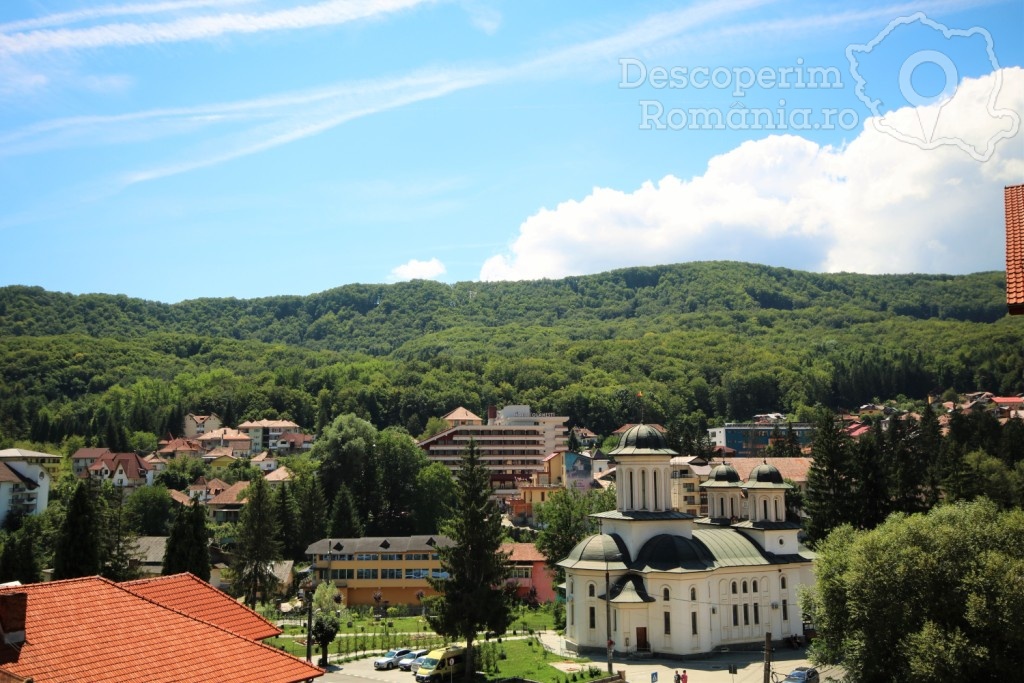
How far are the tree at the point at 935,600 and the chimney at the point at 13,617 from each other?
21408 mm

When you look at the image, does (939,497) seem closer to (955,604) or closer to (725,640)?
(725,640)

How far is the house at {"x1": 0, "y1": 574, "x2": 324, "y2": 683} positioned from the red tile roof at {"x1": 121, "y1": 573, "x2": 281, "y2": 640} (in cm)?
112

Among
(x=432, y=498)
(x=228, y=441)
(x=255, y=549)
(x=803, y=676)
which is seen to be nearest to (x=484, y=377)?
(x=228, y=441)

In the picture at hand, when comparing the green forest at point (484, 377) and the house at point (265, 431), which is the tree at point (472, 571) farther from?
the house at point (265, 431)

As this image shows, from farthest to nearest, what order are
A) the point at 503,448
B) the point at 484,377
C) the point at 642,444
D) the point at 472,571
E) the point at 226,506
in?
the point at 484,377 < the point at 503,448 < the point at 226,506 < the point at 642,444 < the point at 472,571

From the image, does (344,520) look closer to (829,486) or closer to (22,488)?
(22,488)

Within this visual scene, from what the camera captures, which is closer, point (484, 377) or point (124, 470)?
point (124, 470)

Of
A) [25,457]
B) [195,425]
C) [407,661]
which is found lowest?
[407,661]

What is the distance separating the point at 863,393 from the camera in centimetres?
15475

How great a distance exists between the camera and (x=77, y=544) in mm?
38125

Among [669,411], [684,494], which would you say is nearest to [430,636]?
[684,494]

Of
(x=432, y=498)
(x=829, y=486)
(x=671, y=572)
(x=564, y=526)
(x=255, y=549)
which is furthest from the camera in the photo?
(x=432, y=498)

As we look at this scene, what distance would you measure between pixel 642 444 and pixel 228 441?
334ft

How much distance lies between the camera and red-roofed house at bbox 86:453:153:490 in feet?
332
